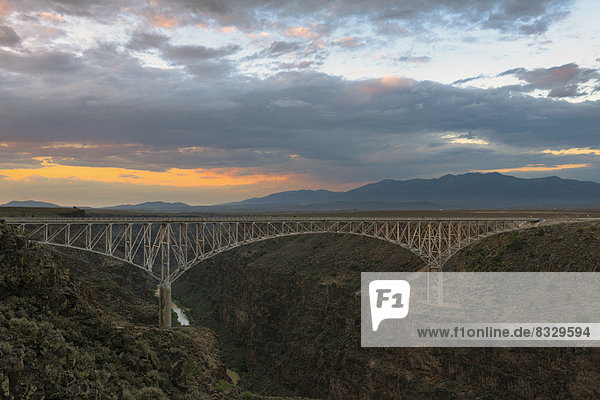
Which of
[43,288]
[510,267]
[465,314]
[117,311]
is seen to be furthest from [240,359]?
[43,288]

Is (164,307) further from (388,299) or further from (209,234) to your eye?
(388,299)

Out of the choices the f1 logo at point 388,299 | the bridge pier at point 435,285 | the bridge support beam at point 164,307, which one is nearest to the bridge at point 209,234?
the bridge support beam at point 164,307

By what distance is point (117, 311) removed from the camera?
4025 cm

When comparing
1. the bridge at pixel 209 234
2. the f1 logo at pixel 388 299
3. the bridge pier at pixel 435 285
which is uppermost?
the bridge at pixel 209 234

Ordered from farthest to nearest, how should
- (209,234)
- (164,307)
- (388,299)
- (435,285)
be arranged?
(388,299)
(209,234)
(435,285)
(164,307)

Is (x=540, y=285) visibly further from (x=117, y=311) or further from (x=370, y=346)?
(x=117, y=311)

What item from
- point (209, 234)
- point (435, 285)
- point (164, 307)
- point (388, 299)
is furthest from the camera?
point (388, 299)

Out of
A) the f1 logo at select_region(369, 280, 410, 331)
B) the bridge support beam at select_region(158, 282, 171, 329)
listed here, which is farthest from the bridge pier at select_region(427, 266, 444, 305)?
the bridge support beam at select_region(158, 282, 171, 329)

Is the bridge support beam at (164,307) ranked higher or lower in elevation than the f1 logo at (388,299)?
higher

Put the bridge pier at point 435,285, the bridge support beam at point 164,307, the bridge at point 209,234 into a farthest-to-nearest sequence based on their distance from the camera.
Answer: the bridge pier at point 435,285 → the bridge support beam at point 164,307 → the bridge at point 209,234

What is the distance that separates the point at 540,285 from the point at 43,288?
4574 centimetres

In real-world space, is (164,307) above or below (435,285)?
above

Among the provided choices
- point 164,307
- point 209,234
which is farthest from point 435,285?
point 164,307

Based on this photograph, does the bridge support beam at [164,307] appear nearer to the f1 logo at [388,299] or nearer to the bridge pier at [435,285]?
the f1 logo at [388,299]
